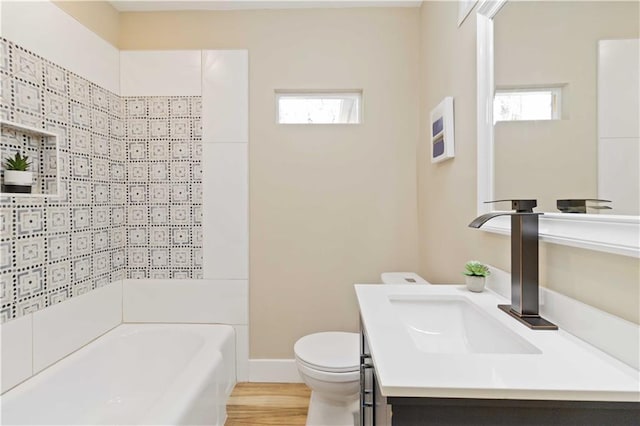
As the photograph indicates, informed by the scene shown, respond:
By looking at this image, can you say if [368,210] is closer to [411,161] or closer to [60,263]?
[411,161]

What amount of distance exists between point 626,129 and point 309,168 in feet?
5.92

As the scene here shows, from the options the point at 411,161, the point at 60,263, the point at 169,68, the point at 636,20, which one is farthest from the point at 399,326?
the point at 169,68

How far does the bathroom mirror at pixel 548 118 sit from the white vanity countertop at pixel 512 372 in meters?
0.25

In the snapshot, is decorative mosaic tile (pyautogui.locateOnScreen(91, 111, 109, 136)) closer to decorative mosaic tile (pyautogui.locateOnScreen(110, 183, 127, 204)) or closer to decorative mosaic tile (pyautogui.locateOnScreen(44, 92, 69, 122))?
decorative mosaic tile (pyautogui.locateOnScreen(44, 92, 69, 122))

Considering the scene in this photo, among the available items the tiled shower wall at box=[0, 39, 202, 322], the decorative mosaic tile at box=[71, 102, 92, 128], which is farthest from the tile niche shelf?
the decorative mosaic tile at box=[71, 102, 92, 128]

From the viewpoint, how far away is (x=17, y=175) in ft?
4.88

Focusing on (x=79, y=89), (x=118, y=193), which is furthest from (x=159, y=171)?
(x=79, y=89)

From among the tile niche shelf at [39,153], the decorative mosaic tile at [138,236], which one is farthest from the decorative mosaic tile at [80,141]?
the decorative mosaic tile at [138,236]

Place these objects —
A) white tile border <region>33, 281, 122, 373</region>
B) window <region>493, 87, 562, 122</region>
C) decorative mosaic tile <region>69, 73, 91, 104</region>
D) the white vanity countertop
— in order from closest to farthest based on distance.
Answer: the white vanity countertop
window <region>493, 87, 562, 122</region>
white tile border <region>33, 281, 122, 373</region>
decorative mosaic tile <region>69, 73, 91, 104</region>

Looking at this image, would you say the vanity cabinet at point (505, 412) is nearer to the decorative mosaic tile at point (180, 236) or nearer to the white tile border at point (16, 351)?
the white tile border at point (16, 351)

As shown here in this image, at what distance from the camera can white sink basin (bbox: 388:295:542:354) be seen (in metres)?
1.01

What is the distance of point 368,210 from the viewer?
2373 millimetres

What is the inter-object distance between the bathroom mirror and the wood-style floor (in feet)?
5.32

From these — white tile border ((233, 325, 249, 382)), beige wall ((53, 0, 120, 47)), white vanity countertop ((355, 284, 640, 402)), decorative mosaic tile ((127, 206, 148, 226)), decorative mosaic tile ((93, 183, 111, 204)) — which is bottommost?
white tile border ((233, 325, 249, 382))
